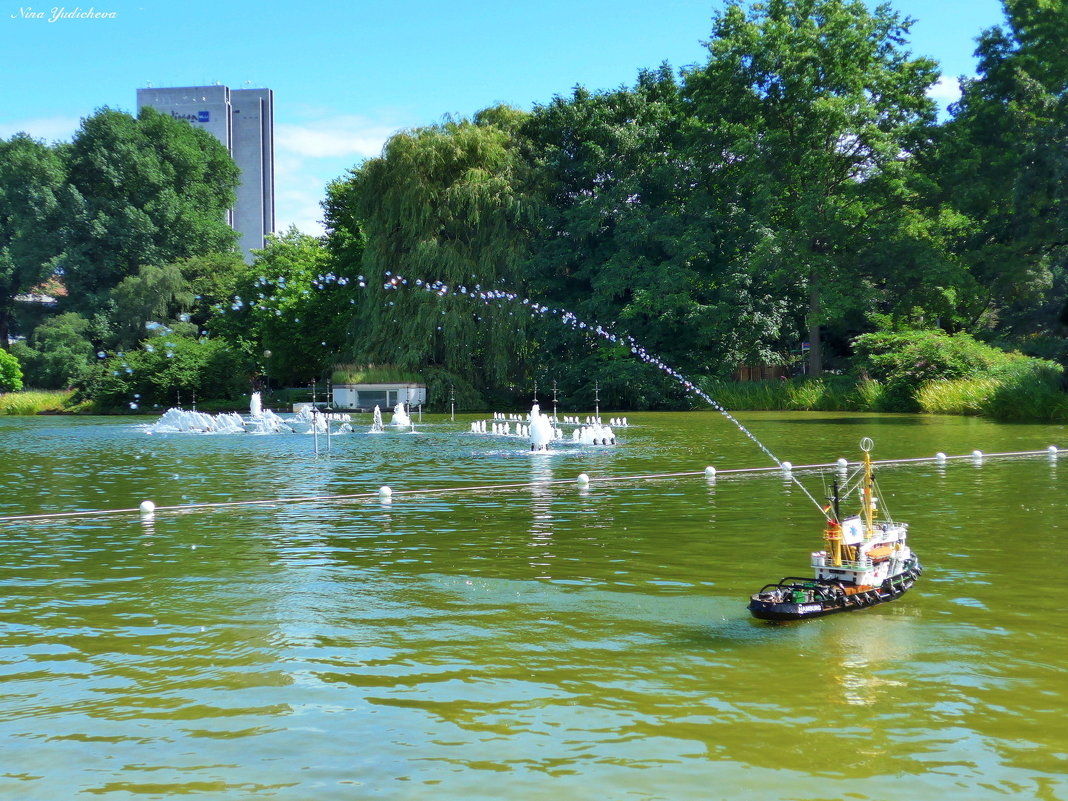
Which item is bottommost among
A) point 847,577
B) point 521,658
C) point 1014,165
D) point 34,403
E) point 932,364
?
point 521,658

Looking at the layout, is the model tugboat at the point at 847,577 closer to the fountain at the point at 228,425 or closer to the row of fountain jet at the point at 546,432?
the row of fountain jet at the point at 546,432

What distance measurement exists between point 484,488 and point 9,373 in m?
59.9

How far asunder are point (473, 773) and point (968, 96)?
1933 inches

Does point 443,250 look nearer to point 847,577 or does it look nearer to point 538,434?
point 538,434

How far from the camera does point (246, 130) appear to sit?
15288 centimetres

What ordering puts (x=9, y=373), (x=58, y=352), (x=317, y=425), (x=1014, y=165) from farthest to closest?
(x=58, y=352)
(x=9, y=373)
(x=1014, y=165)
(x=317, y=425)

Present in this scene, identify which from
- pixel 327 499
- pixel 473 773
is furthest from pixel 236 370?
pixel 473 773

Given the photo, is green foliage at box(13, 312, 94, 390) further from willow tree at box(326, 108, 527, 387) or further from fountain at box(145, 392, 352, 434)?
fountain at box(145, 392, 352, 434)

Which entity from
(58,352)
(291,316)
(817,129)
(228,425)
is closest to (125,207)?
(58,352)

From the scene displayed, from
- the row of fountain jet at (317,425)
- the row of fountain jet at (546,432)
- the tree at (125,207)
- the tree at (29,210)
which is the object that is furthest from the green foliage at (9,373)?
the row of fountain jet at (546,432)

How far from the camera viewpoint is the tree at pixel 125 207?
3014 inches

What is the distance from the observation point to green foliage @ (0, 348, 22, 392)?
6894 cm

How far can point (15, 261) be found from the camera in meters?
78.0

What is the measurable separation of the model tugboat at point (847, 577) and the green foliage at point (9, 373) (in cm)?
6909
